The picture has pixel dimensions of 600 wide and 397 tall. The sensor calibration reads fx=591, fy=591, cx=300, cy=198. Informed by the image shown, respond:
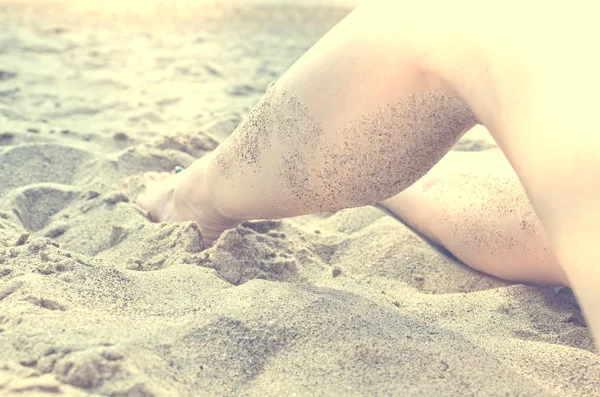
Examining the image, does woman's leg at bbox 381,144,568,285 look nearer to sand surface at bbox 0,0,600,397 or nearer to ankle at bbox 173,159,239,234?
sand surface at bbox 0,0,600,397

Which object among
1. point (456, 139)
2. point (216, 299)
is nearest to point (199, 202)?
point (216, 299)

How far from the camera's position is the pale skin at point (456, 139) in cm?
77

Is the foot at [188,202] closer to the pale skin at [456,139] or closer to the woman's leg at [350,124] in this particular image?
the pale skin at [456,139]

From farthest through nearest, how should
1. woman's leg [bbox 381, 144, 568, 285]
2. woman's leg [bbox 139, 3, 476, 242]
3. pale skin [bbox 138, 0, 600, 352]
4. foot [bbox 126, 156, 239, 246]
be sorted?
foot [bbox 126, 156, 239, 246] → woman's leg [bbox 381, 144, 568, 285] → woman's leg [bbox 139, 3, 476, 242] → pale skin [bbox 138, 0, 600, 352]

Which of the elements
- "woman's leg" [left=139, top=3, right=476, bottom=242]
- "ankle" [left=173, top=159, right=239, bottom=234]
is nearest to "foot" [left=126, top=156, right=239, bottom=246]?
"ankle" [left=173, top=159, right=239, bottom=234]

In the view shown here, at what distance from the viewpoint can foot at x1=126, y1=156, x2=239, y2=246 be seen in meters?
1.44

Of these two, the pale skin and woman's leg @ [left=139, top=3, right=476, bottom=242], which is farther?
woman's leg @ [left=139, top=3, right=476, bottom=242]

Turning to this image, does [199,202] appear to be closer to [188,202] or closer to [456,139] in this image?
[188,202]

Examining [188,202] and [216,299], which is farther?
[188,202]

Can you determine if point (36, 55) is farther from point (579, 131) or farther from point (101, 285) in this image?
point (579, 131)

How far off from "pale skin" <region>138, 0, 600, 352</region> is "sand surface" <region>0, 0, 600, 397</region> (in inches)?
3.6

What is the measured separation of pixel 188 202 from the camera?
153cm

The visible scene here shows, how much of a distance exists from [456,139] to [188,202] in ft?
2.41

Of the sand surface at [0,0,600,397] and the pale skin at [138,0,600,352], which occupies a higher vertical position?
the pale skin at [138,0,600,352]
